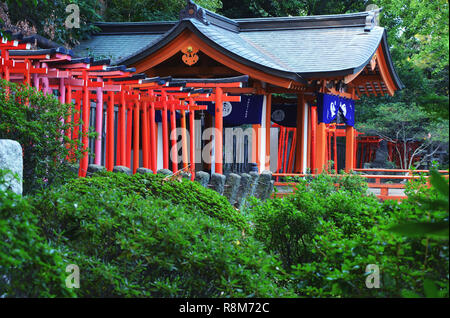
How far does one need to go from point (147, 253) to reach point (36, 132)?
2840mm

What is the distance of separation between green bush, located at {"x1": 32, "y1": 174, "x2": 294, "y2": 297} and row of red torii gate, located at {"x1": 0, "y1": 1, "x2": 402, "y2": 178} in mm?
3001

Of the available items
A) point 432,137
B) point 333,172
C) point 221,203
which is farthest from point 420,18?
point 221,203

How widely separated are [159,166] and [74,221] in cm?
949

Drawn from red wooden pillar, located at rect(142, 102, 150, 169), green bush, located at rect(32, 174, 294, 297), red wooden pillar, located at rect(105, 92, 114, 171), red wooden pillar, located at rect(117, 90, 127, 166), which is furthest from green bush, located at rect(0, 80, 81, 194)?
red wooden pillar, located at rect(142, 102, 150, 169)

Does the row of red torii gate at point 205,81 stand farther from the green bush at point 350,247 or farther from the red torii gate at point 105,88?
the green bush at point 350,247

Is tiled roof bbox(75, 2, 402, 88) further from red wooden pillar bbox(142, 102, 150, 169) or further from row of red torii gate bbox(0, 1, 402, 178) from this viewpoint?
red wooden pillar bbox(142, 102, 150, 169)

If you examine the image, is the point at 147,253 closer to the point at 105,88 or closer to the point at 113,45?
the point at 105,88

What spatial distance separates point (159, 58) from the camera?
1320 cm

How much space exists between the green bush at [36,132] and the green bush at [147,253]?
6.09 ft

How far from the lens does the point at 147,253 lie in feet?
11.7

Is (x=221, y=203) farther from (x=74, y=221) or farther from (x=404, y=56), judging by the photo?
(x=404, y=56)

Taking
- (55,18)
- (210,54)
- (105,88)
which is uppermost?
(55,18)

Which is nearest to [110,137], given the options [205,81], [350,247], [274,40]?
[205,81]

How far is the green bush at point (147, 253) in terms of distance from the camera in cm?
351
